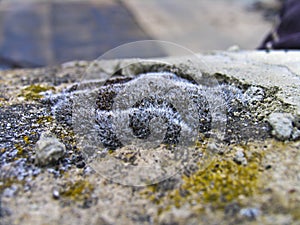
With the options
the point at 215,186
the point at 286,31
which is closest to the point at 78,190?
the point at 215,186

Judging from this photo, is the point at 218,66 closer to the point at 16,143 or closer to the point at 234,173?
the point at 234,173

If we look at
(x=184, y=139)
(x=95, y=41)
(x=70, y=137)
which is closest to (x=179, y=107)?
(x=184, y=139)

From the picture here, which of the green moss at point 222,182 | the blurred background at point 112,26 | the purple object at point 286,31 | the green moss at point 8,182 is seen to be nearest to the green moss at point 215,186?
the green moss at point 222,182

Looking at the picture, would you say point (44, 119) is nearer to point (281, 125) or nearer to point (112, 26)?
point (281, 125)

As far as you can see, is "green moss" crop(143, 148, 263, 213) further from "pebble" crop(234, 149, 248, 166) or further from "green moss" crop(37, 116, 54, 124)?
"green moss" crop(37, 116, 54, 124)

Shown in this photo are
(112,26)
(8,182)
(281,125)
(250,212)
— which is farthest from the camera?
(112,26)

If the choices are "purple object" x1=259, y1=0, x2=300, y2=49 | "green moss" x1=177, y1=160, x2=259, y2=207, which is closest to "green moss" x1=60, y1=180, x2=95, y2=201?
"green moss" x1=177, y1=160, x2=259, y2=207

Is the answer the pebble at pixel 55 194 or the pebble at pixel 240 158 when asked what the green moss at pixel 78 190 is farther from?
the pebble at pixel 240 158
